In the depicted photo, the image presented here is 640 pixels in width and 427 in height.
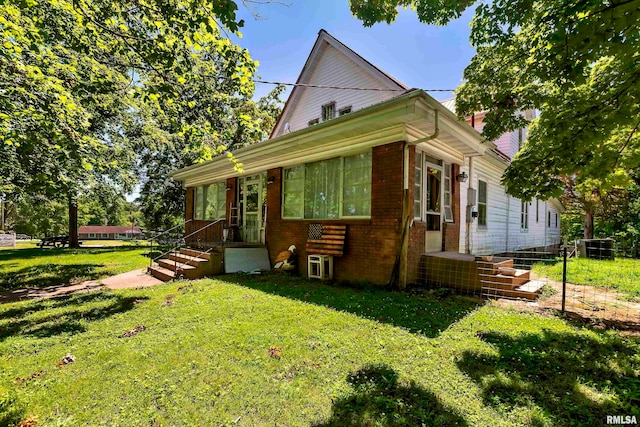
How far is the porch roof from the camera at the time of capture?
5441mm

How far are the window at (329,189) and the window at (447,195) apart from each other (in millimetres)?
2404

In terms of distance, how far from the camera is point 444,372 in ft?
9.37

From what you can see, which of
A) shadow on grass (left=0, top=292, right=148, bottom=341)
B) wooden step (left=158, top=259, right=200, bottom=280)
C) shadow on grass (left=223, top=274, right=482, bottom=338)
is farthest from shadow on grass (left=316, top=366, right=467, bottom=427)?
wooden step (left=158, top=259, right=200, bottom=280)

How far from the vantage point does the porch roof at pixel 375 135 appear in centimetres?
544

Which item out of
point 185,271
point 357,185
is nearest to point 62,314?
point 185,271

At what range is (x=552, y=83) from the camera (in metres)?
5.00

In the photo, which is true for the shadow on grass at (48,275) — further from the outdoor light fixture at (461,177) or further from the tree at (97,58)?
the outdoor light fixture at (461,177)

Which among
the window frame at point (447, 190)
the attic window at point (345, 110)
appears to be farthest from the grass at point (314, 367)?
the attic window at point (345, 110)

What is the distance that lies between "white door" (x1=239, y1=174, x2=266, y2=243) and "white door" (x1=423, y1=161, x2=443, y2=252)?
5411mm

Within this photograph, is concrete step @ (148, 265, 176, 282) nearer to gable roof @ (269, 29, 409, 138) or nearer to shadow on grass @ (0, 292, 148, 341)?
shadow on grass @ (0, 292, 148, 341)

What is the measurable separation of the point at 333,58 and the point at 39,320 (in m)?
13.1

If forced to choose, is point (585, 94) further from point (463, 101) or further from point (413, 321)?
point (413, 321)

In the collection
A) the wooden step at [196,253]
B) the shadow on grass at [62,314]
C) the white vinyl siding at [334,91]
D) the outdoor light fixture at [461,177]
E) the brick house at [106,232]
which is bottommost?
the brick house at [106,232]

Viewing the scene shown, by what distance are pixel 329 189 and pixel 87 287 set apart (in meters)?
6.51
